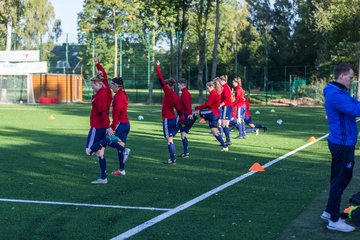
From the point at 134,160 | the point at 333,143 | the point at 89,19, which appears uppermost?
the point at 89,19

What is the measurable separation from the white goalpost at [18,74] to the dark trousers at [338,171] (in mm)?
45868

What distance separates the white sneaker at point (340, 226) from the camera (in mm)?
6969

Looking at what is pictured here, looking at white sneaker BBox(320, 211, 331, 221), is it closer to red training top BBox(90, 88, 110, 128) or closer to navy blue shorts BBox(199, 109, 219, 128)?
red training top BBox(90, 88, 110, 128)

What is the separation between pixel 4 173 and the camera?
37.8 feet

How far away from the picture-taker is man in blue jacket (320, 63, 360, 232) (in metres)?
6.98

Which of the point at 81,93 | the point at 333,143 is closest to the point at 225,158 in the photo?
the point at 333,143

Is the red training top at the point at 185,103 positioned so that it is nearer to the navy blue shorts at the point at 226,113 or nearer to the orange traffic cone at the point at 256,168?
the orange traffic cone at the point at 256,168

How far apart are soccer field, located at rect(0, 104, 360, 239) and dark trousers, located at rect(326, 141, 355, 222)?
430 mm

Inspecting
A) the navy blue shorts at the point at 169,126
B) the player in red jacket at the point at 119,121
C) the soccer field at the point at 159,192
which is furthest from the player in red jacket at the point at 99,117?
the navy blue shorts at the point at 169,126

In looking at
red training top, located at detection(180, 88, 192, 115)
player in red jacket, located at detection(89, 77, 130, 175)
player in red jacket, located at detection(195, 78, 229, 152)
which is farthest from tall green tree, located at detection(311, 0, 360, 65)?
player in red jacket, located at detection(89, 77, 130, 175)

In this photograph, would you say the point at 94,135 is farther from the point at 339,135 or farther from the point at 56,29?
the point at 56,29

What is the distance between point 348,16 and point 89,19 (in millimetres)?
24494

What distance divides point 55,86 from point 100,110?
43.7 m

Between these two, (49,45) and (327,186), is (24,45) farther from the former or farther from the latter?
(327,186)
